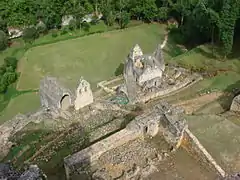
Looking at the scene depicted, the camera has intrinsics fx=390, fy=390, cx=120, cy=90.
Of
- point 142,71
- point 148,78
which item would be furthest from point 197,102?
point 142,71

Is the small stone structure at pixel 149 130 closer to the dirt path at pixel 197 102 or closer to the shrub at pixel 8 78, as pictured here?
the dirt path at pixel 197 102

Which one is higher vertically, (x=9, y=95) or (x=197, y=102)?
(x=197, y=102)

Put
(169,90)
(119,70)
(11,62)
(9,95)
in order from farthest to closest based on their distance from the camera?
(11,62), (119,70), (9,95), (169,90)

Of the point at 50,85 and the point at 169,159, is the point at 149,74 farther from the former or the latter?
the point at 169,159

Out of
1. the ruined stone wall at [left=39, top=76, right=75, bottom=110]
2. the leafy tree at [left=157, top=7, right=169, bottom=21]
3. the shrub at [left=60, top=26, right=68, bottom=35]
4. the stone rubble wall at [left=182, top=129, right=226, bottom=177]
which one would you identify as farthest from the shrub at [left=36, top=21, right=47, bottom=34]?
the stone rubble wall at [left=182, top=129, right=226, bottom=177]

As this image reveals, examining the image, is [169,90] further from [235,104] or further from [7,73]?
[7,73]

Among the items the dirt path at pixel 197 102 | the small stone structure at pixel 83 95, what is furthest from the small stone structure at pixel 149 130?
the small stone structure at pixel 83 95
